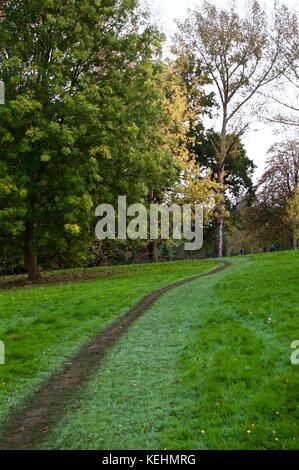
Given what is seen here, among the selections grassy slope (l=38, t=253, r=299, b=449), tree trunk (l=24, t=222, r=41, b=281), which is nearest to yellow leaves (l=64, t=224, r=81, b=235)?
tree trunk (l=24, t=222, r=41, b=281)

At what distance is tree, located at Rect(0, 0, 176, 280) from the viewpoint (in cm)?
2353

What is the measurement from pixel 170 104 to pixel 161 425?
33231 mm

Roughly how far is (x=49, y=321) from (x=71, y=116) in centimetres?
1294

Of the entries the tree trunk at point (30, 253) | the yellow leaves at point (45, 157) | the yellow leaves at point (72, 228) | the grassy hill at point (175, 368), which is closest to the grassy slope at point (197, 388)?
the grassy hill at point (175, 368)

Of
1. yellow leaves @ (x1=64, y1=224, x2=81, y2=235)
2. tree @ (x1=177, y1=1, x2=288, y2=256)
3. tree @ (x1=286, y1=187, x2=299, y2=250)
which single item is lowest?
yellow leaves @ (x1=64, y1=224, x2=81, y2=235)

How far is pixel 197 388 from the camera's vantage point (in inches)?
347

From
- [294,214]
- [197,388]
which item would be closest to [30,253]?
[197,388]

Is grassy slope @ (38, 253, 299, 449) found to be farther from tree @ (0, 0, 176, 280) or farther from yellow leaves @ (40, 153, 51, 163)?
tree @ (0, 0, 176, 280)

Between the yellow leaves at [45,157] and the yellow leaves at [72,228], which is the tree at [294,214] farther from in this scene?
the yellow leaves at [45,157]

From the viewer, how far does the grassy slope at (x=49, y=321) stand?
10234 millimetres

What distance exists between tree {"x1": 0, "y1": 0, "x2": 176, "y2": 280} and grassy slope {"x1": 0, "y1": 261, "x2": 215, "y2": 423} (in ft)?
12.8

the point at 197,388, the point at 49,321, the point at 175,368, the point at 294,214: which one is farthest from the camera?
the point at 294,214

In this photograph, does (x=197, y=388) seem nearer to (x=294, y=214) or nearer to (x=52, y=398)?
(x=52, y=398)
